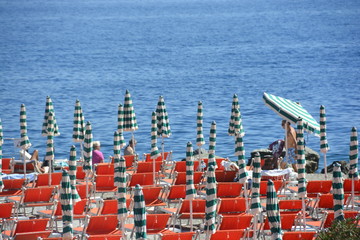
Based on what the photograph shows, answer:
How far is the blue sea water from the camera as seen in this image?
4569 centimetres

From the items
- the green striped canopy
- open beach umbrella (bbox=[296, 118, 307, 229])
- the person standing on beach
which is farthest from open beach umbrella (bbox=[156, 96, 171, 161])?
the green striped canopy

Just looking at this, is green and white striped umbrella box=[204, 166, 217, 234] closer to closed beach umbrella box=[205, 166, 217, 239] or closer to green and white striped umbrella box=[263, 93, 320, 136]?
closed beach umbrella box=[205, 166, 217, 239]

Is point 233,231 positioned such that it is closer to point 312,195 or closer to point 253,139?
point 312,195

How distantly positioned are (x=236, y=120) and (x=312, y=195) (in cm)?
367

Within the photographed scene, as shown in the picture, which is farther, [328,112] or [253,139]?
[328,112]

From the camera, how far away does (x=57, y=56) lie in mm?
→ 87312

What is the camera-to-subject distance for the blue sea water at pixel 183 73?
4569cm

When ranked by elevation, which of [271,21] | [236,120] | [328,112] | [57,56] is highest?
[271,21]

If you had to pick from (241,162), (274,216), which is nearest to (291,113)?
(241,162)

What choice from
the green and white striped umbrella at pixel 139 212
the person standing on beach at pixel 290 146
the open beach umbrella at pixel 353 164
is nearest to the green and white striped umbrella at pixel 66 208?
the green and white striped umbrella at pixel 139 212

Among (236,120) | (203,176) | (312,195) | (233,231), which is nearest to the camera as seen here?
(233,231)

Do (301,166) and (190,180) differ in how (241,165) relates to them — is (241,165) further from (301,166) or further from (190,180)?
(190,180)

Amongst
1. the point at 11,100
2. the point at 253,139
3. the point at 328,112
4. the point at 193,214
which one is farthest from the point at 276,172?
the point at 11,100

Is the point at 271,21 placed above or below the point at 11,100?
above
